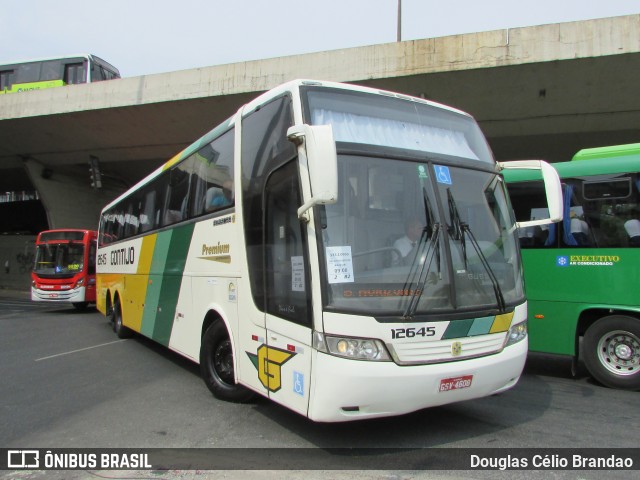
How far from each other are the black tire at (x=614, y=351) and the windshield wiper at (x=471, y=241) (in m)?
2.82

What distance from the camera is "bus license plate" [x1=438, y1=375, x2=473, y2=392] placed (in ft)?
12.4

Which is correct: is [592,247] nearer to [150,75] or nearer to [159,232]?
[159,232]

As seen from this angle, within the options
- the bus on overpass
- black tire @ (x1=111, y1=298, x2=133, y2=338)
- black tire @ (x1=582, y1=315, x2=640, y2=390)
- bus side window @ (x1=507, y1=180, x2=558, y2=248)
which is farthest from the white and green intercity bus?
the bus on overpass

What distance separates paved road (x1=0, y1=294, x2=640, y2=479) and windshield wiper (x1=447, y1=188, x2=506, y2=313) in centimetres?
127

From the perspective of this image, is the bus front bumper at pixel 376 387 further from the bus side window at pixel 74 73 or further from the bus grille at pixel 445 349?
the bus side window at pixel 74 73

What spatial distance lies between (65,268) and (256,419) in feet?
51.5

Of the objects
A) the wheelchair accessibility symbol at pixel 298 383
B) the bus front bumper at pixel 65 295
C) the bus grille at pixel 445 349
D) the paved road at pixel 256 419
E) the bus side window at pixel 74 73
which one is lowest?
the paved road at pixel 256 419

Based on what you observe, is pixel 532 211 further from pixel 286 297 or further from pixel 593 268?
pixel 286 297

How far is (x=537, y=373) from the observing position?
704 cm

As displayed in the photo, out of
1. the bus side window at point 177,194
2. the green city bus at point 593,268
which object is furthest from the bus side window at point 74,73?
the green city bus at point 593,268

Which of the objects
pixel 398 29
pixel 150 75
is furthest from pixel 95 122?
pixel 398 29

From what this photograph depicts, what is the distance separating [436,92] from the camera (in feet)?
52.3

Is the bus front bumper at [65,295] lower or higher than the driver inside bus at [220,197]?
lower

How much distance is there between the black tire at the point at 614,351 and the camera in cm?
596
